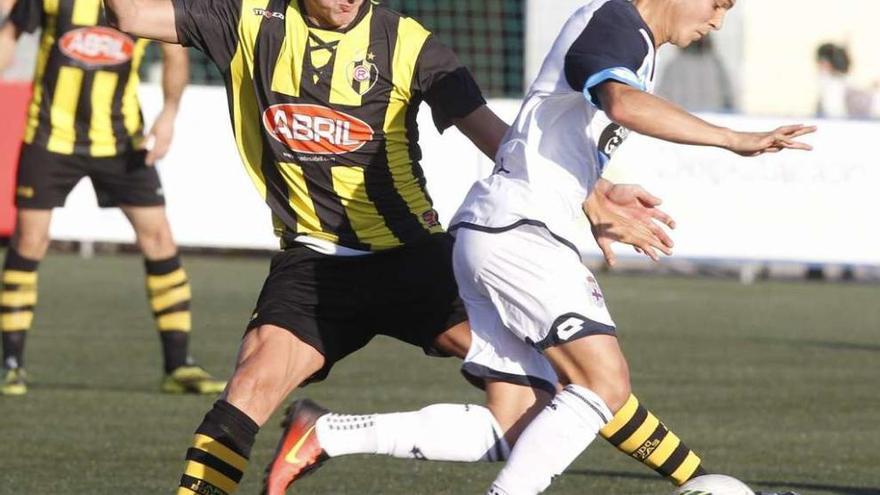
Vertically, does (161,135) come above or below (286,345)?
below

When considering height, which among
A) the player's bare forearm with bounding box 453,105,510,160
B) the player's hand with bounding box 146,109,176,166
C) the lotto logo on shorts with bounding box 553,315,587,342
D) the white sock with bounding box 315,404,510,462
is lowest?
the player's hand with bounding box 146,109,176,166

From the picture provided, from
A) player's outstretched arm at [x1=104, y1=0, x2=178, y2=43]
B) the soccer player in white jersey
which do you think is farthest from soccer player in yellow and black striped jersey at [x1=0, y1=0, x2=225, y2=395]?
the soccer player in white jersey

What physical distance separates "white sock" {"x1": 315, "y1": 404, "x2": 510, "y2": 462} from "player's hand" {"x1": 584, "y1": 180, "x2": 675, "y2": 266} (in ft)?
2.14

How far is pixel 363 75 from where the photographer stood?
20.0ft

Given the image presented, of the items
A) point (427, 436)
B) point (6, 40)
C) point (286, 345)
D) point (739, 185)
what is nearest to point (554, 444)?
point (427, 436)

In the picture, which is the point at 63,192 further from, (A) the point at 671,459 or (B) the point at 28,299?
(A) the point at 671,459

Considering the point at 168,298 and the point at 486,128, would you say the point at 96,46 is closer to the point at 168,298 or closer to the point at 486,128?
the point at 168,298

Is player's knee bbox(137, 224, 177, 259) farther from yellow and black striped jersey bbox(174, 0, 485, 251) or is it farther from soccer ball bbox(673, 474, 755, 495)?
soccer ball bbox(673, 474, 755, 495)

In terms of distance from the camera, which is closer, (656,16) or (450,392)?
(656,16)

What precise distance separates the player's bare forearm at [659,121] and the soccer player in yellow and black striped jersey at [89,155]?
480cm

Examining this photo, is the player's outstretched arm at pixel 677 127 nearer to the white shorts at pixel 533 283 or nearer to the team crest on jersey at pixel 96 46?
the white shorts at pixel 533 283

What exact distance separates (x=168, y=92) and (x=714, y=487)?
4814mm

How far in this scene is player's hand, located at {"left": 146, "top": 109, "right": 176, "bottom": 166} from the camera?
993 centimetres

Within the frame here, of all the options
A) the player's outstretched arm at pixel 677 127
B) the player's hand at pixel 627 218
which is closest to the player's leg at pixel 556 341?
the player's hand at pixel 627 218
